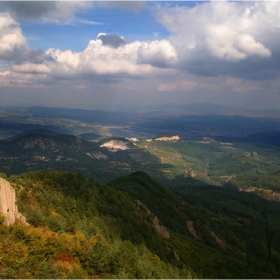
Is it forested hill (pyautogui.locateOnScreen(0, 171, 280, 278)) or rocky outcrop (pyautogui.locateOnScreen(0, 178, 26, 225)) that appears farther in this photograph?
rocky outcrop (pyautogui.locateOnScreen(0, 178, 26, 225))

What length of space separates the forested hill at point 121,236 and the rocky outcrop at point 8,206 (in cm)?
207

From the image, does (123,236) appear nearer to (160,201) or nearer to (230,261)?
(230,261)

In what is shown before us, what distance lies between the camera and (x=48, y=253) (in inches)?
1631

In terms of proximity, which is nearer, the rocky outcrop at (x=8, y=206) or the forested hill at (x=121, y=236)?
the forested hill at (x=121, y=236)

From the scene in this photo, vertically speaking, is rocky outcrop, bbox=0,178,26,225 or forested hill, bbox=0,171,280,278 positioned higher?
rocky outcrop, bbox=0,178,26,225

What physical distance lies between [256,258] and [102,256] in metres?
88.4

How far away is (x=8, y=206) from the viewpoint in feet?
156

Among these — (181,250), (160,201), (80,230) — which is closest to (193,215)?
(160,201)

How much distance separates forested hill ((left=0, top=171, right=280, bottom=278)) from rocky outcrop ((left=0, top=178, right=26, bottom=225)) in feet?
6.80

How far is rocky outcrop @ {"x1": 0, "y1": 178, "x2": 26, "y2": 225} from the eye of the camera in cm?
4531

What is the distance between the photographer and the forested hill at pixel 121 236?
41.2 meters

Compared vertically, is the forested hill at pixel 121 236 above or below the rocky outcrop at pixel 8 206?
below

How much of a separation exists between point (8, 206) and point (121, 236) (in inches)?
1170

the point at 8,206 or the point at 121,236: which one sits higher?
the point at 8,206
